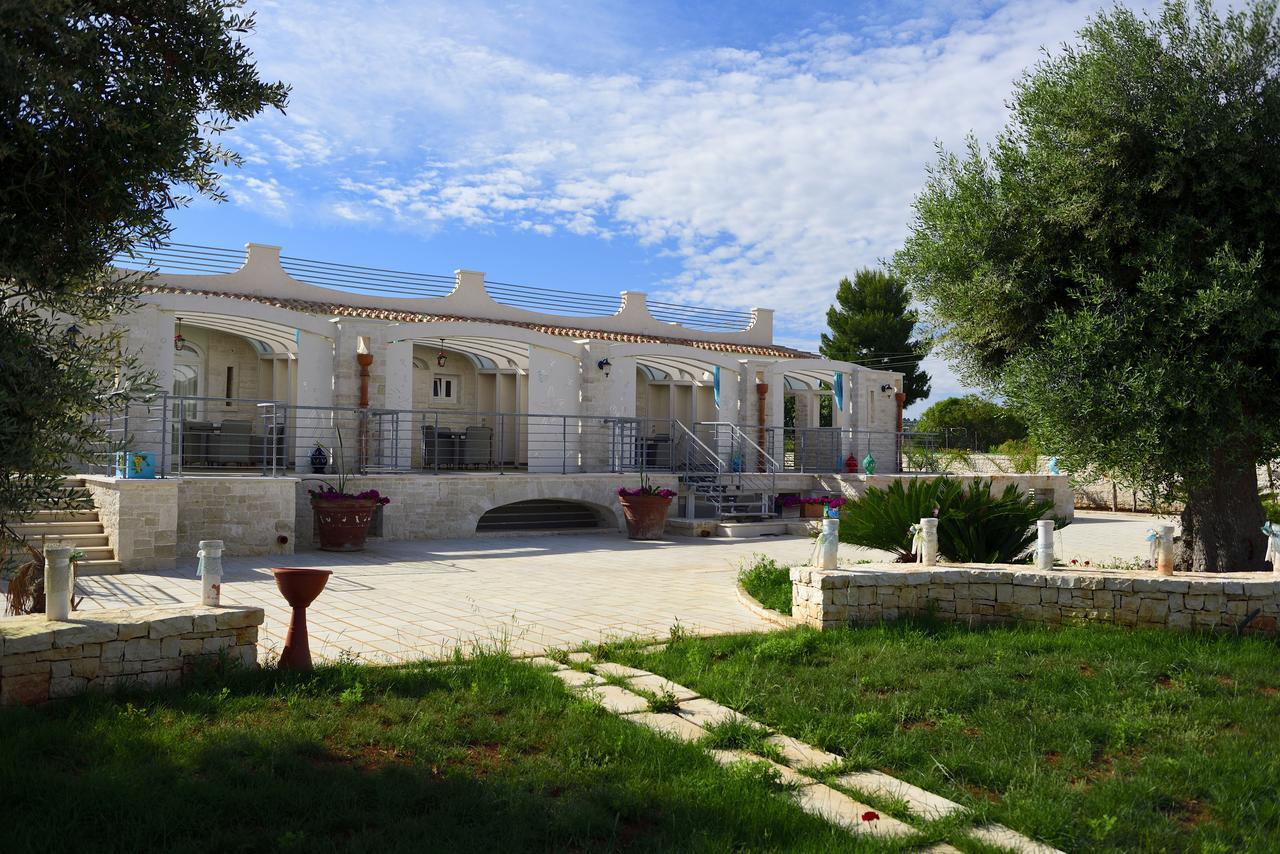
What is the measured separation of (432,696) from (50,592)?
6.85 feet

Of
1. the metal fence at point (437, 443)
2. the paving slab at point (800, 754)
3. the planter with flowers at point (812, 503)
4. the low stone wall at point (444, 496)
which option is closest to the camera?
the paving slab at point (800, 754)

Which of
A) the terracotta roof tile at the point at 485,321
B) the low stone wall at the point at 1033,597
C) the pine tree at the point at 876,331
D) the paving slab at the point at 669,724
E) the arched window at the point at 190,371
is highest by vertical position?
the pine tree at the point at 876,331

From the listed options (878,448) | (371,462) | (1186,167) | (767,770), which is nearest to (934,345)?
(1186,167)

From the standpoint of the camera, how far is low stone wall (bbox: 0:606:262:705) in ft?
15.2

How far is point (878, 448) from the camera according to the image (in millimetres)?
24859

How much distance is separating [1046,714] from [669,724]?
199cm

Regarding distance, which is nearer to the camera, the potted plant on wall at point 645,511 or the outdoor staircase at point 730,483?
the potted plant on wall at point 645,511

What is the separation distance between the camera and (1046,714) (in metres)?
4.93

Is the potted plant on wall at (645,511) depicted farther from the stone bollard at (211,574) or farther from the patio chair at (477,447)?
the stone bollard at (211,574)

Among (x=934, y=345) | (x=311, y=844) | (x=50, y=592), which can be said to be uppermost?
(x=934, y=345)

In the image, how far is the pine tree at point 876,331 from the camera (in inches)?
1544

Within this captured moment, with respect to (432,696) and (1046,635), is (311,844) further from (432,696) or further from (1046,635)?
(1046,635)

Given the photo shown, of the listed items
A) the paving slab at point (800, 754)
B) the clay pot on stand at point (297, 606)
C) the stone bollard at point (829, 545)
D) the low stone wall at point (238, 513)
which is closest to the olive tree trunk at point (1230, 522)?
the stone bollard at point (829, 545)

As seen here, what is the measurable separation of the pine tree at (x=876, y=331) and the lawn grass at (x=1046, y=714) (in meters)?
33.5
